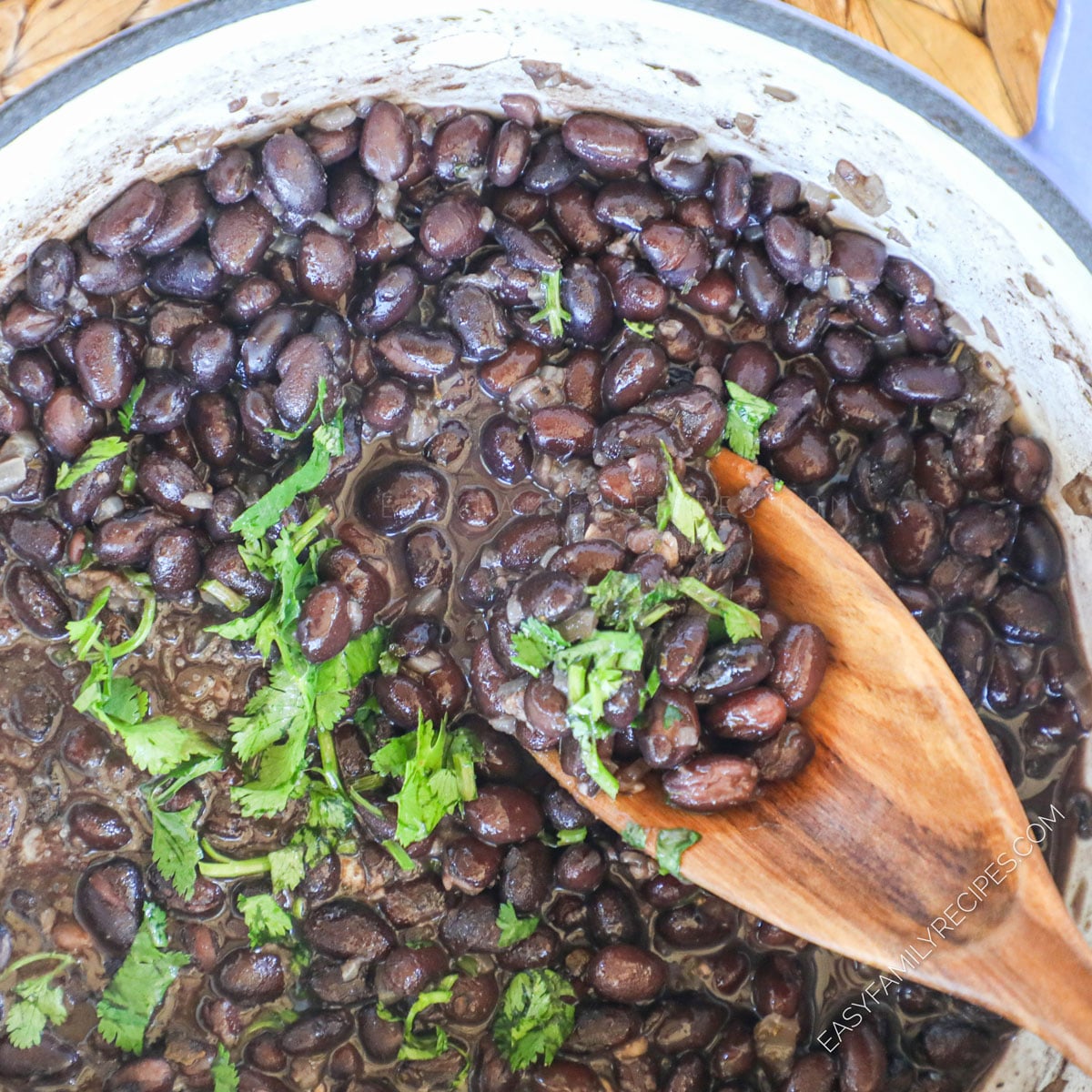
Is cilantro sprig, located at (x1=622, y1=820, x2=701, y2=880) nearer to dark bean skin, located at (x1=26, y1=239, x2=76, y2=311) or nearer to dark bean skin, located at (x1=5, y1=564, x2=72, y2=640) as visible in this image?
dark bean skin, located at (x1=5, y1=564, x2=72, y2=640)

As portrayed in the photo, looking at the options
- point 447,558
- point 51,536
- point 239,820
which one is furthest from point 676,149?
point 239,820

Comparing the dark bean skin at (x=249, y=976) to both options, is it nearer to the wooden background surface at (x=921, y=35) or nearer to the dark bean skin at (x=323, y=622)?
the dark bean skin at (x=323, y=622)

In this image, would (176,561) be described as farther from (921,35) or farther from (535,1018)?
(921,35)

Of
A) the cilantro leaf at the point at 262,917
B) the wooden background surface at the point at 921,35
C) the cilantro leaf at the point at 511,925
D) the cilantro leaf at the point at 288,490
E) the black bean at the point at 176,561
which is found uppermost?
the wooden background surface at the point at 921,35

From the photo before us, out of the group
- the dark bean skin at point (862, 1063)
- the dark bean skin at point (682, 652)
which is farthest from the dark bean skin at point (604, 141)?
the dark bean skin at point (862, 1063)

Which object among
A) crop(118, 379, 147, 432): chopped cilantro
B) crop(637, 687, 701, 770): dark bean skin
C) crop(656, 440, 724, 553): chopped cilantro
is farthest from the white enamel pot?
crop(656, 440, 724, 553): chopped cilantro

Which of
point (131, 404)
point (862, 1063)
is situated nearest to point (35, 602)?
point (131, 404)

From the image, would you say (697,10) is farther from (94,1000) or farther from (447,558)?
(94,1000)
